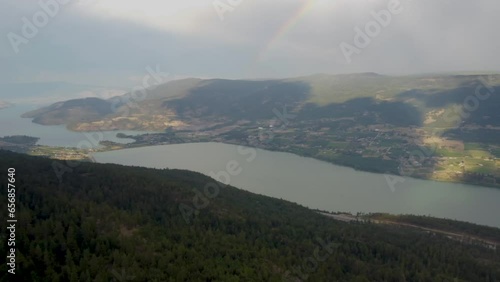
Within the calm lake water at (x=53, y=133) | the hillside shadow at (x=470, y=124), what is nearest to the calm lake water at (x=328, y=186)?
the hillside shadow at (x=470, y=124)

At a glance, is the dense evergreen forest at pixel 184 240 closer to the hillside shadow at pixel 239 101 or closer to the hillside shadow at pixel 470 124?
the hillside shadow at pixel 470 124

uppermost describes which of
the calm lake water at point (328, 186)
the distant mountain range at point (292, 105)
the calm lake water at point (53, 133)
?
the distant mountain range at point (292, 105)

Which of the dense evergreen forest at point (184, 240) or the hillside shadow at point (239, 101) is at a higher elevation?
the hillside shadow at point (239, 101)

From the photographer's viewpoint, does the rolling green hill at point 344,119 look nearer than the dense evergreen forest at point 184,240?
No

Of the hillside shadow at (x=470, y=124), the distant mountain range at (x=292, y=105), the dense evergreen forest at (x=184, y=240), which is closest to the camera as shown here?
the dense evergreen forest at (x=184, y=240)

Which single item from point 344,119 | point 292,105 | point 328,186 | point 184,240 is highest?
point 292,105

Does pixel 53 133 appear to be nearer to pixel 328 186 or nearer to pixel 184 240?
pixel 328 186

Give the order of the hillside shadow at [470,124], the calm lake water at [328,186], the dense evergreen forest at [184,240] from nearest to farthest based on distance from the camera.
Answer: the dense evergreen forest at [184,240] < the calm lake water at [328,186] < the hillside shadow at [470,124]

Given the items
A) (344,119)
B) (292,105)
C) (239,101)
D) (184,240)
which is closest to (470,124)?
(344,119)

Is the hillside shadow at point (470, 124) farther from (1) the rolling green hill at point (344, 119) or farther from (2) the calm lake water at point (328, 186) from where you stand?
(2) the calm lake water at point (328, 186)
